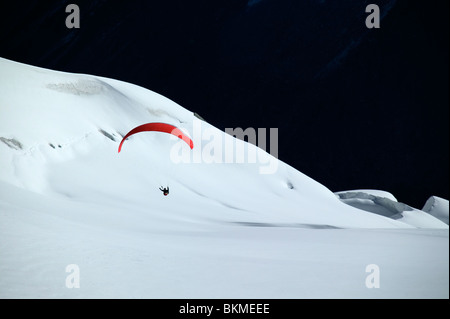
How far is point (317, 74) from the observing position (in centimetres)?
9588

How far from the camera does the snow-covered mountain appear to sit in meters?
7.80

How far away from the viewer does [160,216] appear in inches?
730

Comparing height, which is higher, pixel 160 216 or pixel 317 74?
pixel 317 74

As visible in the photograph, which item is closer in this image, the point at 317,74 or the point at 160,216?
the point at 160,216

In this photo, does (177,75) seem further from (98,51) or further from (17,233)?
(17,233)

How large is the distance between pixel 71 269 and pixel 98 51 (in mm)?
115665

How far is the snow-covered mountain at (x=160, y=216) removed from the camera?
25.6 feet

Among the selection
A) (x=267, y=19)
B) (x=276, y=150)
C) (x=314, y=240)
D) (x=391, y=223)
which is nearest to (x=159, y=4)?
(x=267, y=19)

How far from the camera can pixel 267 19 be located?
3981 inches

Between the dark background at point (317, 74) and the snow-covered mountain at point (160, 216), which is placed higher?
the dark background at point (317, 74)

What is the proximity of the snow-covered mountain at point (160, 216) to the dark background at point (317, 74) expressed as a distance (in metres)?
47.0

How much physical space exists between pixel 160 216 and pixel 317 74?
83132mm

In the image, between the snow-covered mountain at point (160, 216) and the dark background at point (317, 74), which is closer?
the snow-covered mountain at point (160, 216)

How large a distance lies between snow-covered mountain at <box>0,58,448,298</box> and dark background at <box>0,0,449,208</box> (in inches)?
1849
